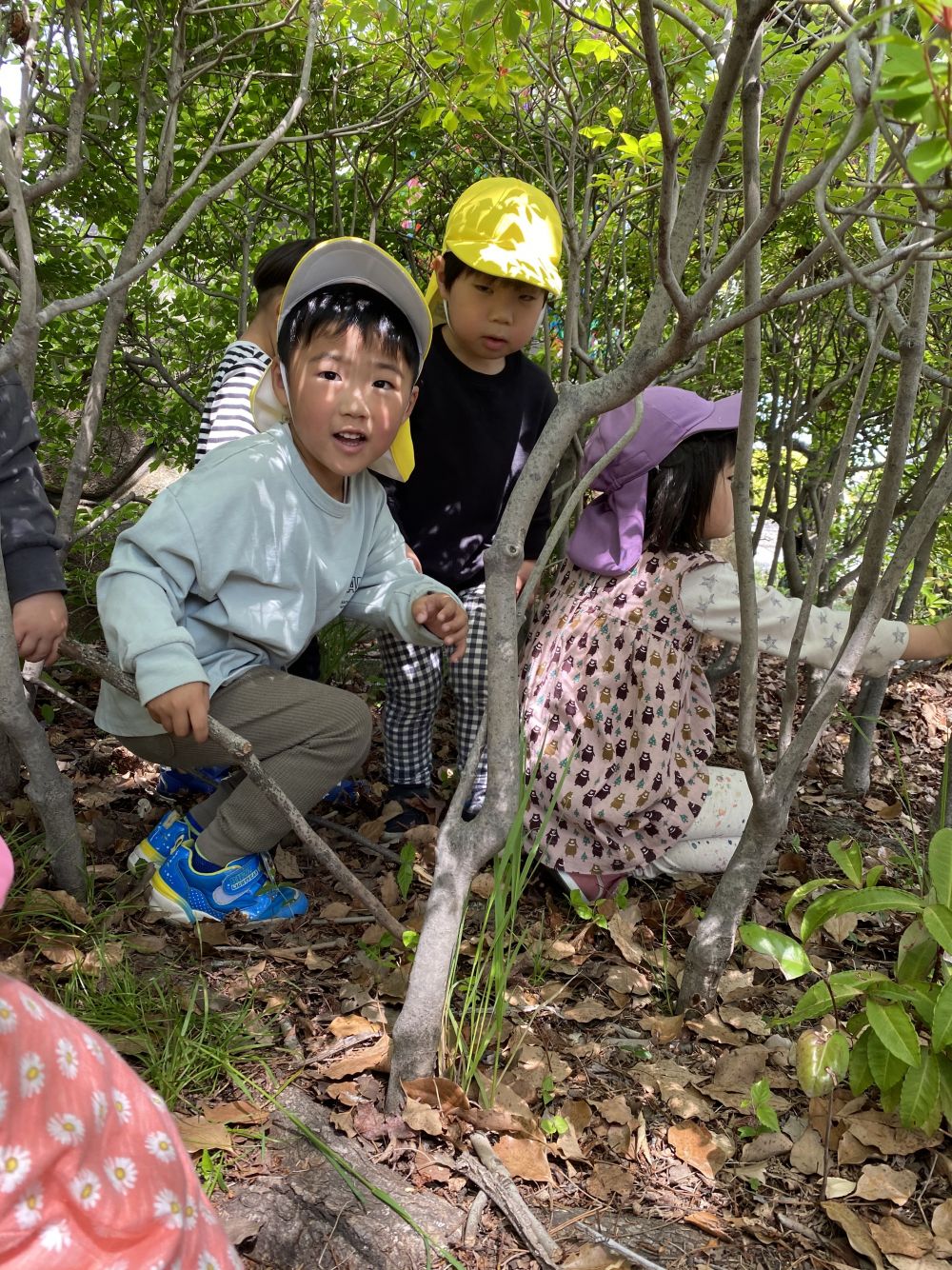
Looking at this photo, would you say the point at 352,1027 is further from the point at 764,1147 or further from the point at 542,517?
the point at 542,517

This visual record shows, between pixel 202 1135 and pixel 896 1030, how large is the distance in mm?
1171

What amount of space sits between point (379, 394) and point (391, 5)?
134 cm

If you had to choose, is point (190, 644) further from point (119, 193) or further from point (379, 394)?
point (119, 193)

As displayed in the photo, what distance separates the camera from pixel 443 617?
2275 millimetres

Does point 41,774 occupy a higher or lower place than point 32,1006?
lower

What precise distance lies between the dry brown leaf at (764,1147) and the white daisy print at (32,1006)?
138 centimetres

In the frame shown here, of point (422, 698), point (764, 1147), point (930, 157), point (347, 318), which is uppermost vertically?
point (930, 157)

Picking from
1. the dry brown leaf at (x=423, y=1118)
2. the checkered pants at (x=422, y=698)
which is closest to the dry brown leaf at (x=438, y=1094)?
the dry brown leaf at (x=423, y=1118)

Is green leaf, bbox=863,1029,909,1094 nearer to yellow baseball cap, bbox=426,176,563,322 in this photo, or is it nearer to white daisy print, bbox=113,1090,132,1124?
white daisy print, bbox=113,1090,132,1124

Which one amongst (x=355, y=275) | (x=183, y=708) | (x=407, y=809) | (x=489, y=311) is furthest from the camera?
(x=407, y=809)

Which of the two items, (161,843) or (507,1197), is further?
(161,843)

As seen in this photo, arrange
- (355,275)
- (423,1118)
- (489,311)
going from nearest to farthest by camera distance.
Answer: (423,1118), (355,275), (489,311)

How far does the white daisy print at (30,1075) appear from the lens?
87 cm

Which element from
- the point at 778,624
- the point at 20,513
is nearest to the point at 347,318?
the point at 20,513
